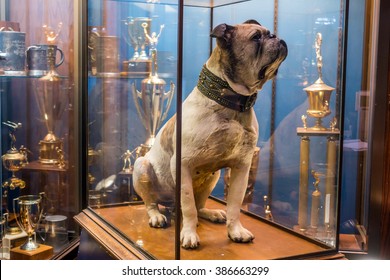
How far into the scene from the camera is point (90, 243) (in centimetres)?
203

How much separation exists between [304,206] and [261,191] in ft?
0.57

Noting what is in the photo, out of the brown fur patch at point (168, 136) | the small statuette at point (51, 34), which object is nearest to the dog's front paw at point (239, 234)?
the brown fur patch at point (168, 136)

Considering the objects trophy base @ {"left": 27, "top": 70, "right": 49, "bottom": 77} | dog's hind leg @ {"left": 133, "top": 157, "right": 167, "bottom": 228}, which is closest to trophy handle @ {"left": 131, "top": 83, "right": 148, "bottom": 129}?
dog's hind leg @ {"left": 133, "top": 157, "right": 167, "bottom": 228}

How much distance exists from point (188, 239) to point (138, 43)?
0.63m

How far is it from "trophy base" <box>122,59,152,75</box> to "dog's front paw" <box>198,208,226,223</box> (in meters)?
0.45

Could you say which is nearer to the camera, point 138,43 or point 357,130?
point 138,43

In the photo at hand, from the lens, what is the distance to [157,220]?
5.22 ft

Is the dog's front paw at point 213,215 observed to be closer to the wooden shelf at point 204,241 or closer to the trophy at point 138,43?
the wooden shelf at point 204,241

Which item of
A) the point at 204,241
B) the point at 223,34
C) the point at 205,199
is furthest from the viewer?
the point at 205,199

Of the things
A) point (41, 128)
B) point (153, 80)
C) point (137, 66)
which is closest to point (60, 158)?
point (41, 128)

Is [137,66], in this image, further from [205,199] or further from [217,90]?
[205,199]

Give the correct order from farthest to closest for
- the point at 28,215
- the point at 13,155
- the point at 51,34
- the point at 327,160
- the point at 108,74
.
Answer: the point at 51,34 < the point at 13,155 < the point at 28,215 < the point at 108,74 < the point at 327,160

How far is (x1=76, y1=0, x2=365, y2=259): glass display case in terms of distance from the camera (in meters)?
1.47
